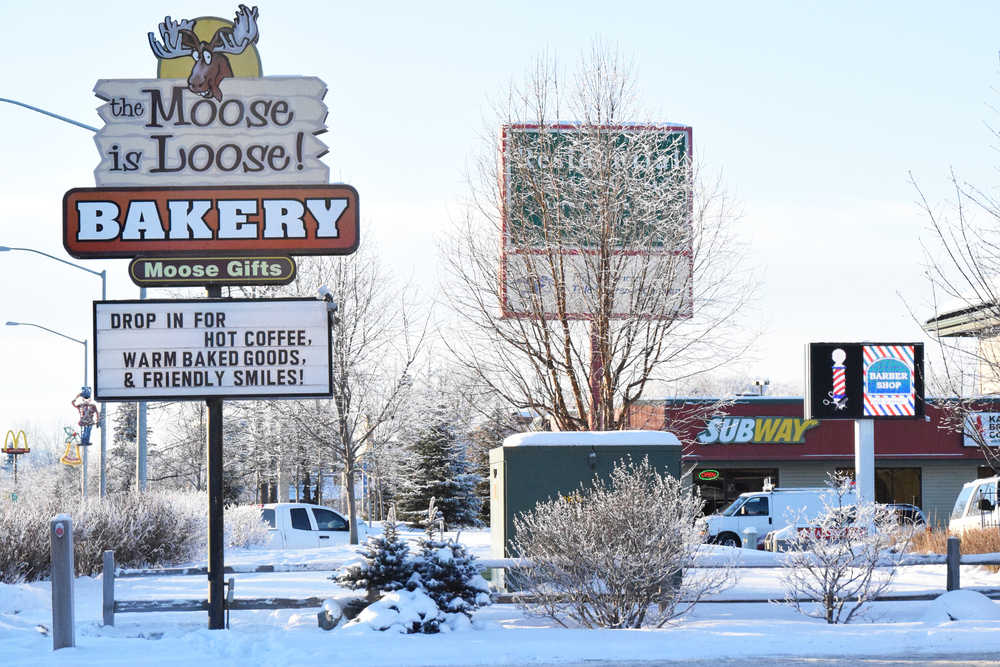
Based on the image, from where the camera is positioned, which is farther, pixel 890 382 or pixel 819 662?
pixel 890 382

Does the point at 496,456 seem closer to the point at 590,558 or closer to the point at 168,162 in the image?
the point at 590,558

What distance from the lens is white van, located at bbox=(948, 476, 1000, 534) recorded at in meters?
24.5

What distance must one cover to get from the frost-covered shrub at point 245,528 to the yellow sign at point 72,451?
2653 cm

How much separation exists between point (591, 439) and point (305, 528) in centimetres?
1390

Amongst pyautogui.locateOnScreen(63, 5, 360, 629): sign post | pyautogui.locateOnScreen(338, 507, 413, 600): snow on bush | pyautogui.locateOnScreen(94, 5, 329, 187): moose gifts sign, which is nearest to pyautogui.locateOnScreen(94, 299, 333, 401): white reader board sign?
pyautogui.locateOnScreen(63, 5, 360, 629): sign post

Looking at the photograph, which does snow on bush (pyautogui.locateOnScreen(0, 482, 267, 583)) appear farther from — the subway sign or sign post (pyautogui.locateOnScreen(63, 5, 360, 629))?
the subway sign

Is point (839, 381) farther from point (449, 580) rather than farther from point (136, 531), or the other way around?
point (136, 531)

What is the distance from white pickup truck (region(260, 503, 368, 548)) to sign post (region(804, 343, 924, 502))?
11.5m

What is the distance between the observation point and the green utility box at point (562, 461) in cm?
1426

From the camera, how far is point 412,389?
3238 cm

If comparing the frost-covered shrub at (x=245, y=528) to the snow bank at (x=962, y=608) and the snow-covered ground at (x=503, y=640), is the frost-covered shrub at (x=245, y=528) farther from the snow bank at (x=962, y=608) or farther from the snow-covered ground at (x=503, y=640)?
the snow bank at (x=962, y=608)

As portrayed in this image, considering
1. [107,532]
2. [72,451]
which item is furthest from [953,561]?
[72,451]

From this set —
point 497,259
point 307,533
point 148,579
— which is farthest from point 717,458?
point 148,579

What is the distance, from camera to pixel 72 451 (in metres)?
57.2
